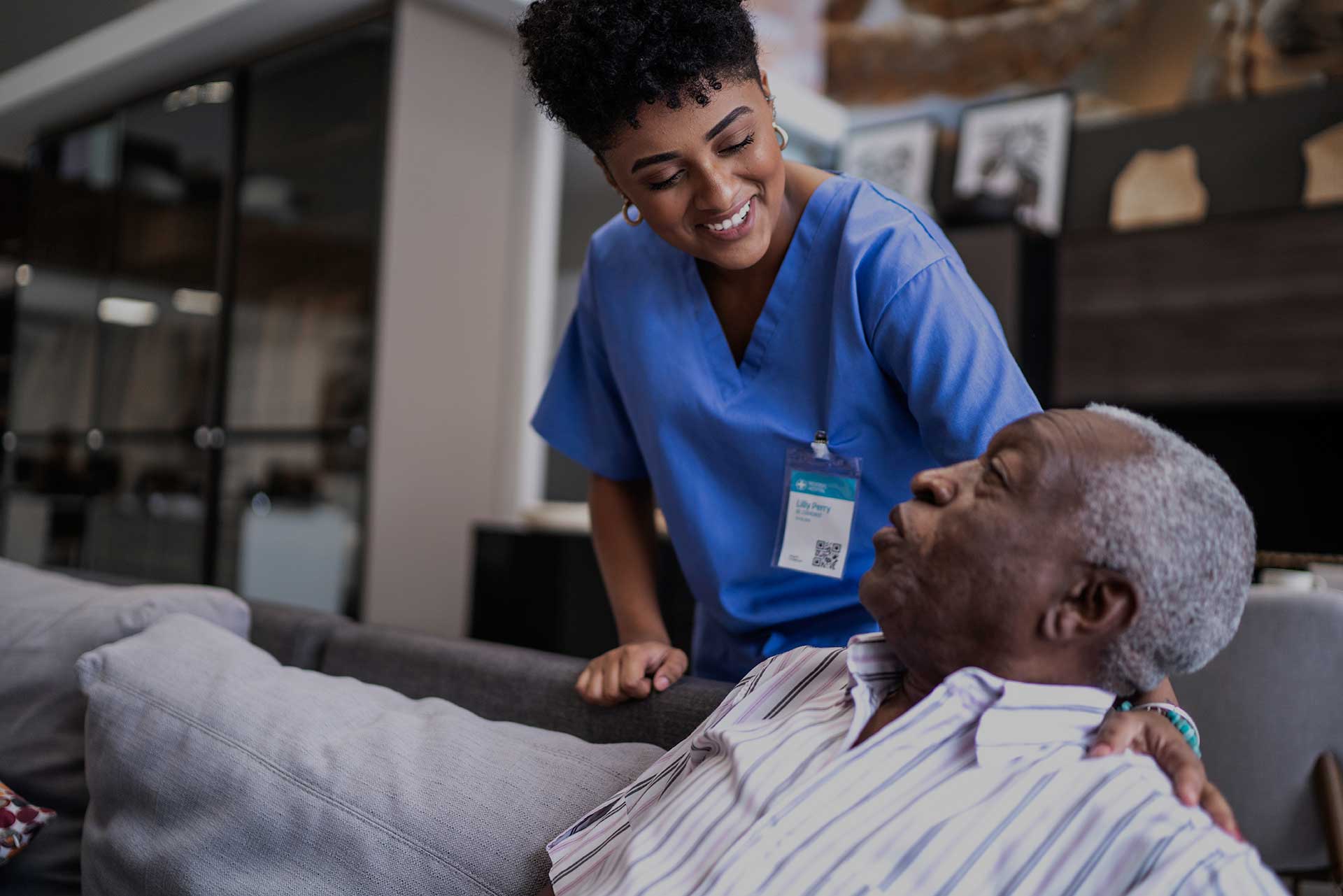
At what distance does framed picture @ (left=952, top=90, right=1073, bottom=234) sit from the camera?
390cm

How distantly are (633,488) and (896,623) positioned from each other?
71 centimetres

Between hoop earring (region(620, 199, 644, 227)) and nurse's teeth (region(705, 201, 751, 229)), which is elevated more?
hoop earring (region(620, 199, 644, 227))

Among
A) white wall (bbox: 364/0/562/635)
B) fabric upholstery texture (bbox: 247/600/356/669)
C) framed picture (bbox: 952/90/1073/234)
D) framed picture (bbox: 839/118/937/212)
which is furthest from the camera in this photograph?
framed picture (bbox: 839/118/937/212)

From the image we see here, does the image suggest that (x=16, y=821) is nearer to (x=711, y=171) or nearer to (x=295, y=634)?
(x=295, y=634)

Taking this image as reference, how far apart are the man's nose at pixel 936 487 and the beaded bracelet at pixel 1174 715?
0.20m

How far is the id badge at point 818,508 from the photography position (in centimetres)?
113

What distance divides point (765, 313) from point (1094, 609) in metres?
0.57

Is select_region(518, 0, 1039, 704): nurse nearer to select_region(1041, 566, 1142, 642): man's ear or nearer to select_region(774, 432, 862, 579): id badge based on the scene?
select_region(774, 432, 862, 579): id badge

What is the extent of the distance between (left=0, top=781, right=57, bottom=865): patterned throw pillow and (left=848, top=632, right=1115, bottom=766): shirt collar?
121 cm

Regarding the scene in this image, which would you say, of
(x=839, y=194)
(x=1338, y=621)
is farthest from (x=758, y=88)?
(x=1338, y=621)

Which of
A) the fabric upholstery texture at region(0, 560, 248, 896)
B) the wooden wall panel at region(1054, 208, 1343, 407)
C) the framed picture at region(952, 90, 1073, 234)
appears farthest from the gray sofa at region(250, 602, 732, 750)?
the framed picture at region(952, 90, 1073, 234)

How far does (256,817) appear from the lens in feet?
3.48

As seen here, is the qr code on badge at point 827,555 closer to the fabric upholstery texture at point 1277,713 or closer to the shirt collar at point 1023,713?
the shirt collar at point 1023,713

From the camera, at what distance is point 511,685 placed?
4.42 ft
